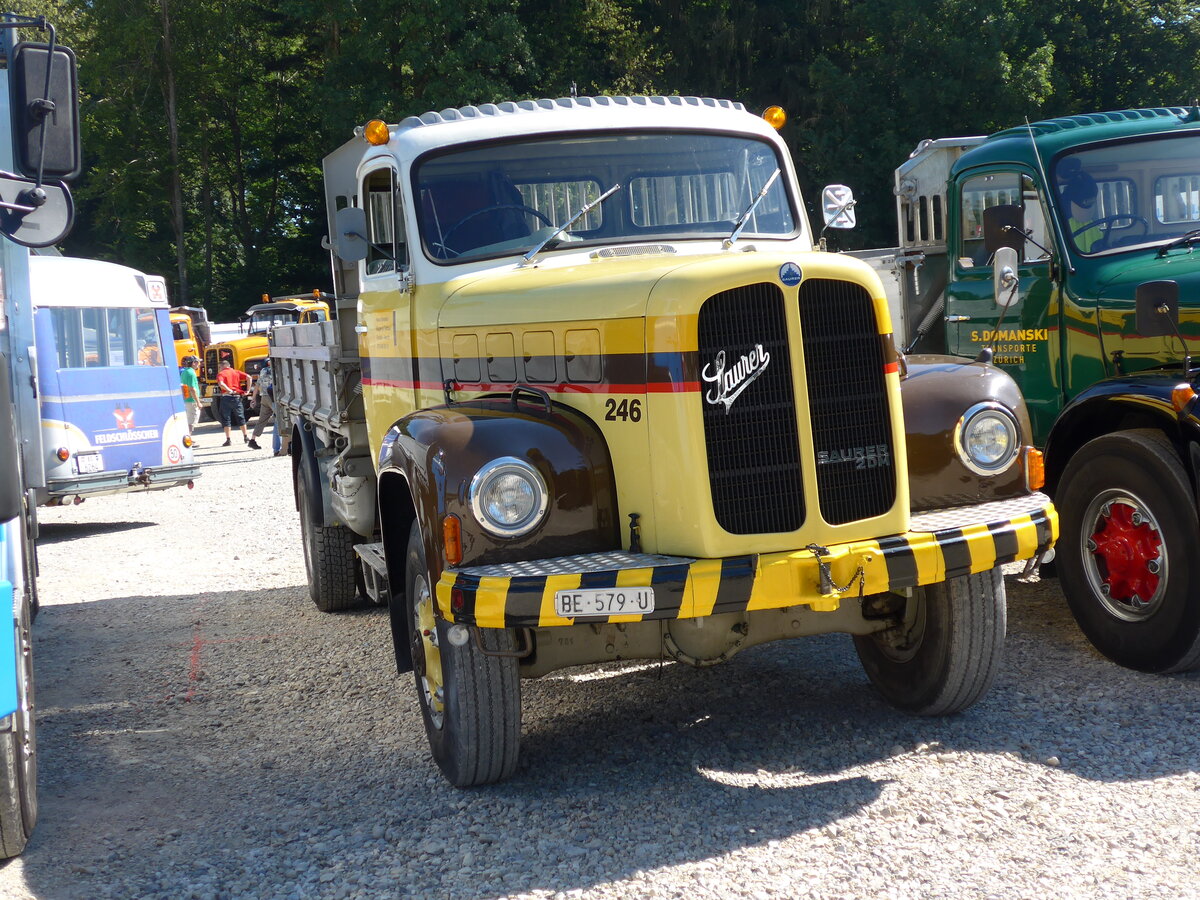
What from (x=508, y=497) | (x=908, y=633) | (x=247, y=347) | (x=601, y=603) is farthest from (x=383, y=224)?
(x=247, y=347)

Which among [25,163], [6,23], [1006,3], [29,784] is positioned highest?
[1006,3]

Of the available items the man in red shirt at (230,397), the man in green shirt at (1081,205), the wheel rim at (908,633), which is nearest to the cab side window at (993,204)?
the man in green shirt at (1081,205)

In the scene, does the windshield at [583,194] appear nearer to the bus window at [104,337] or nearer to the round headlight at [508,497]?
the round headlight at [508,497]

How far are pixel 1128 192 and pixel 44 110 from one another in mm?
5167

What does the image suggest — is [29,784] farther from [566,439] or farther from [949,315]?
[949,315]

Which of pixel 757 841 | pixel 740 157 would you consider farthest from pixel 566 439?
pixel 740 157

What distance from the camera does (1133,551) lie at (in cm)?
587

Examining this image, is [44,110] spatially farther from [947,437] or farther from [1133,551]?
[1133,551]

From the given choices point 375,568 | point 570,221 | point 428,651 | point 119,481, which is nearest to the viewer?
point 428,651

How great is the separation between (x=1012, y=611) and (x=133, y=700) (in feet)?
15.6

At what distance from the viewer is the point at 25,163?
4.79 metres

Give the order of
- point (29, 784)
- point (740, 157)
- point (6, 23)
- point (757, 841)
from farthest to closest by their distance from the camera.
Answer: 1. point (740, 157)
2. point (6, 23)
3. point (29, 784)
4. point (757, 841)

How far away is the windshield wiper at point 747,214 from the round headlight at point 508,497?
1785 mm

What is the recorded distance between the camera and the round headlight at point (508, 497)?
4363 mm
